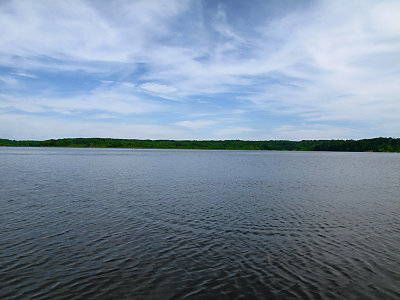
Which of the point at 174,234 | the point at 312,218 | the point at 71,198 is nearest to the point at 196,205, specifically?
the point at 174,234

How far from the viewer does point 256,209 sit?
77.7 feet

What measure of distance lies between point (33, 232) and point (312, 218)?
65.8 feet

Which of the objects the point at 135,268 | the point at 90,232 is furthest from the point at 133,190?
the point at 135,268

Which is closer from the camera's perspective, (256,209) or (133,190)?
(256,209)

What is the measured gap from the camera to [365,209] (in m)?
24.5

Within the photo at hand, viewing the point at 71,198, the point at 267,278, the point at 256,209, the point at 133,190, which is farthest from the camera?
the point at 133,190

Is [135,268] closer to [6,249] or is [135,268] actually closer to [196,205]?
[6,249]

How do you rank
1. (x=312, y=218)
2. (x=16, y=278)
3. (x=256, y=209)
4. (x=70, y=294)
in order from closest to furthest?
1. (x=70, y=294)
2. (x=16, y=278)
3. (x=312, y=218)
4. (x=256, y=209)

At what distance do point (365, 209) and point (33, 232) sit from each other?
1077 inches

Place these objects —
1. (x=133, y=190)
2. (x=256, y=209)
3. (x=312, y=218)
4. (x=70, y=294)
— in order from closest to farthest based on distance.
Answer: (x=70, y=294) → (x=312, y=218) → (x=256, y=209) → (x=133, y=190)

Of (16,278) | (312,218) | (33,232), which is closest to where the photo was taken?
(16,278)

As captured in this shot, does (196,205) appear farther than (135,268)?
Yes

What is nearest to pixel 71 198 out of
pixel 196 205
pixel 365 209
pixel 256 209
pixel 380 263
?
pixel 196 205

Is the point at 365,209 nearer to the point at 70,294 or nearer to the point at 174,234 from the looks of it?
the point at 174,234
